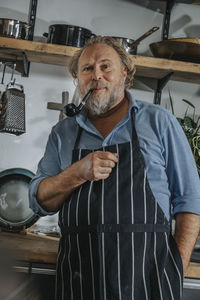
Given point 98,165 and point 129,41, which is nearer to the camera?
point 98,165

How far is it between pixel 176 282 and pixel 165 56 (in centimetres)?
127

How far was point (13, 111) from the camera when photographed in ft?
7.38

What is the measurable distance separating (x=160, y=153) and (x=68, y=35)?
3.25 feet

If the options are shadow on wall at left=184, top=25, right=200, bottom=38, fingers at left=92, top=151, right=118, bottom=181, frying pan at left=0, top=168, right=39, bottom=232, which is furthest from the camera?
shadow on wall at left=184, top=25, right=200, bottom=38

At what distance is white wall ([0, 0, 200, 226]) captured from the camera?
8.18 feet

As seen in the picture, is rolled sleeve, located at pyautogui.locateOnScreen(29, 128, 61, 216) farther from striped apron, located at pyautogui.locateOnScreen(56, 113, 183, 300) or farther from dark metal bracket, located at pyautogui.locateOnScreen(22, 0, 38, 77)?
dark metal bracket, located at pyautogui.locateOnScreen(22, 0, 38, 77)

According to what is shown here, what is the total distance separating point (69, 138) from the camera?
5.37 ft

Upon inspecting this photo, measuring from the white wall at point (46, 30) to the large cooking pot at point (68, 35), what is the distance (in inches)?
12.9

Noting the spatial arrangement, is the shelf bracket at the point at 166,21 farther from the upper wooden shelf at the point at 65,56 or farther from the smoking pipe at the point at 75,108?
the smoking pipe at the point at 75,108

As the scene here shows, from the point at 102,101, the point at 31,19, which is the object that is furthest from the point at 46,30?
the point at 102,101

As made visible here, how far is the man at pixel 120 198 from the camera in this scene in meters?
1.37

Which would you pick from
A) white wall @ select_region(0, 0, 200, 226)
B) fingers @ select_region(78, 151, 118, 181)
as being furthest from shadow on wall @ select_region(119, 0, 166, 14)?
fingers @ select_region(78, 151, 118, 181)

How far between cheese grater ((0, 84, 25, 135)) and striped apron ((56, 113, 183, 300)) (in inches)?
34.6

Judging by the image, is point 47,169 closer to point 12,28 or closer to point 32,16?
point 12,28
